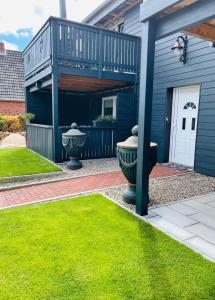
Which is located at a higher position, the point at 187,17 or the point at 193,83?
the point at 187,17

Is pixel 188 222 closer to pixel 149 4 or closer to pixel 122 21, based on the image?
pixel 149 4

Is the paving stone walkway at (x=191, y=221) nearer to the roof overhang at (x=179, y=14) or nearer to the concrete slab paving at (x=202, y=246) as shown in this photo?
the concrete slab paving at (x=202, y=246)

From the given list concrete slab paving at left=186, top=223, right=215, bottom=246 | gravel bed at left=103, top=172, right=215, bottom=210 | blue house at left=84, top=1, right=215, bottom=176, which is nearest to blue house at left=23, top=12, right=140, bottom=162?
blue house at left=84, top=1, right=215, bottom=176

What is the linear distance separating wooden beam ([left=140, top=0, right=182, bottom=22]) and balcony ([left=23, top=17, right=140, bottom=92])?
3785 millimetres

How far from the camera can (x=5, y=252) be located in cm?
253

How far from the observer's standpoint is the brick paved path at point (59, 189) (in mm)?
4230

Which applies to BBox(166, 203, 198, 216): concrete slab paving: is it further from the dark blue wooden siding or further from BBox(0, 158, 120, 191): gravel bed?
BBox(0, 158, 120, 191): gravel bed

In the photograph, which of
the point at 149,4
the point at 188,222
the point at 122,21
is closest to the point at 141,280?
the point at 188,222

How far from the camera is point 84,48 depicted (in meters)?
6.69

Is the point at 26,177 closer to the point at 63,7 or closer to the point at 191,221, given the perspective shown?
the point at 191,221

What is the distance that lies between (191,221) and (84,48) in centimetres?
552

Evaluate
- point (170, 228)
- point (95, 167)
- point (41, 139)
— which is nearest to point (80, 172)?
point (95, 167)

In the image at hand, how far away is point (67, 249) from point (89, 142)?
5067 millimetres

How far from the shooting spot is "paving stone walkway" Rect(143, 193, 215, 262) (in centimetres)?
275
